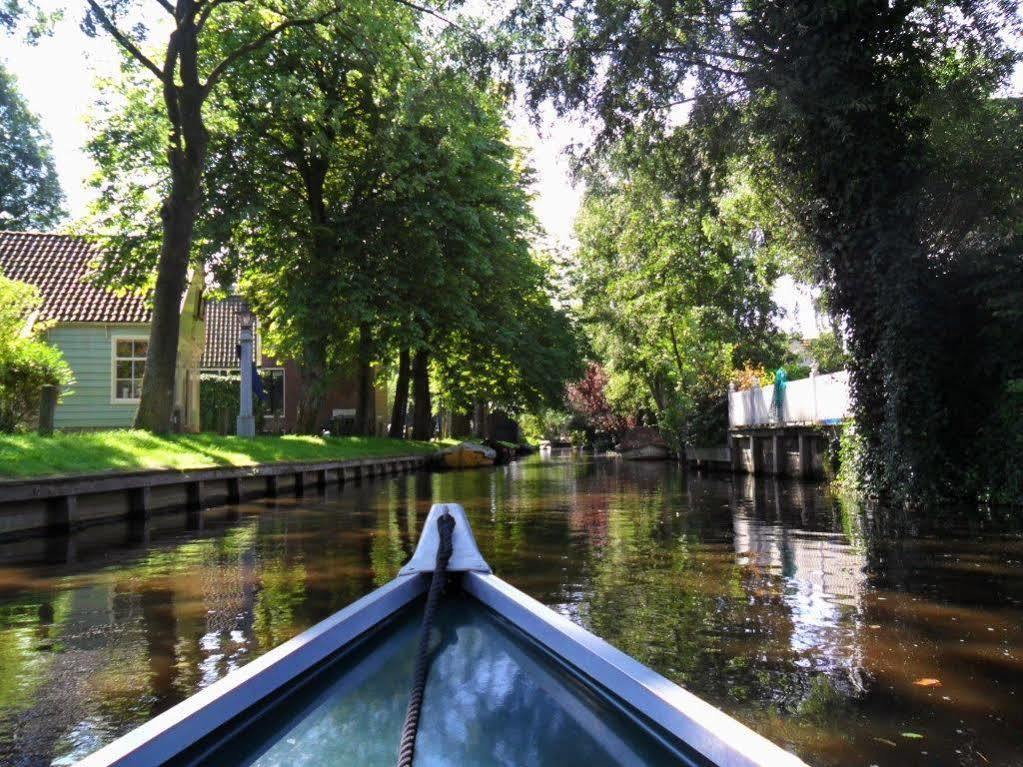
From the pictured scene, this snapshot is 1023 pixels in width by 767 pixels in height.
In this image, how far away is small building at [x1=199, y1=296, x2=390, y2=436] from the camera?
41938 millimetres

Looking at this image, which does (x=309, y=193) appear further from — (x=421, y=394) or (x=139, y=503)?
(x=421, y=394)

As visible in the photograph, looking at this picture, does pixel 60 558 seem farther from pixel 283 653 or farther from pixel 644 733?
pixel 644 733

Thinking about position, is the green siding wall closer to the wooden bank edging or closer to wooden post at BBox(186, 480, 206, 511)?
the wooden bank edging

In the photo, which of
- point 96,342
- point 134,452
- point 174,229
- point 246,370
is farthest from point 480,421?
point 134,452

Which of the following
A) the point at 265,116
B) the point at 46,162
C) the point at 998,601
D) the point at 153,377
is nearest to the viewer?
the point at 998,601

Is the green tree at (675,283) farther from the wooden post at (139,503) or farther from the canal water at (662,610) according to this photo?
the wooden post at (139,503)

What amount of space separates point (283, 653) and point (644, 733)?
1.39m

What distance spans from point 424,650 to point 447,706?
0.23 m

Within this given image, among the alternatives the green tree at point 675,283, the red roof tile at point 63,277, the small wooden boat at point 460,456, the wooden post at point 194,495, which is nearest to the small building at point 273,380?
the small wooden boat at point 460,456

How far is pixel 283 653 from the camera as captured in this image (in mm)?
3357

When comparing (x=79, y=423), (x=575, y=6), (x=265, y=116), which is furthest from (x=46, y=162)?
(x=575, y=6)

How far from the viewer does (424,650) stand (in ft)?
11.6

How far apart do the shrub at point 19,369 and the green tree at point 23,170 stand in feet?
108

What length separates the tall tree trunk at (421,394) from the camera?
3494 centimetres
